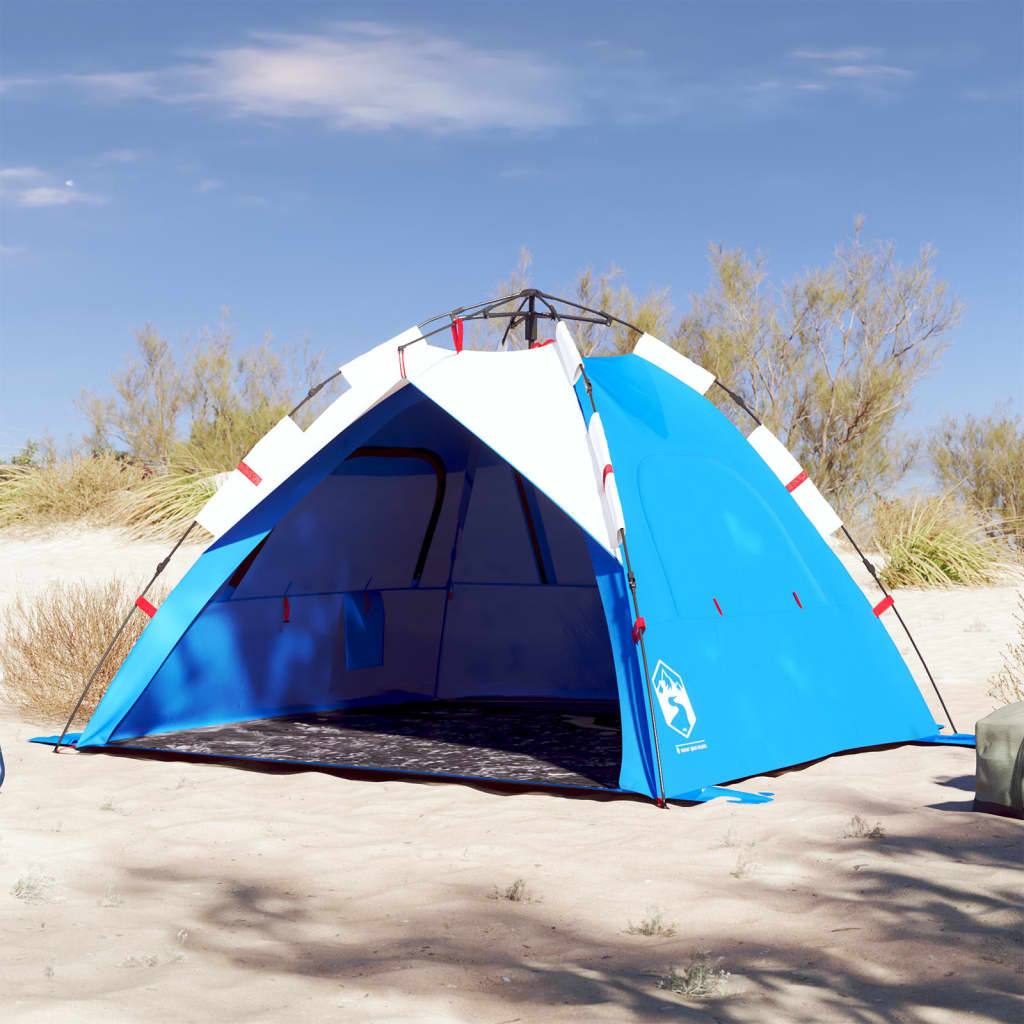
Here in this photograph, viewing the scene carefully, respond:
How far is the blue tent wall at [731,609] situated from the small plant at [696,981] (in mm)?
1802

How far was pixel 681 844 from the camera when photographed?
13.3 ft

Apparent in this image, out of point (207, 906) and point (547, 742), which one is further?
point (547, 742)

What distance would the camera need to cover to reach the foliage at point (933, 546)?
12.7m

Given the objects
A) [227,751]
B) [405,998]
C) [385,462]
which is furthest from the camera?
[385,462]

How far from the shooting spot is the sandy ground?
106 inches

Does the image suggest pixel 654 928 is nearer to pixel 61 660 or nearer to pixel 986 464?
pixel 61 660

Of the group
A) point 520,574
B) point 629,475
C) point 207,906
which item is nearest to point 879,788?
point 629,475

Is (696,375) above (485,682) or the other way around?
above

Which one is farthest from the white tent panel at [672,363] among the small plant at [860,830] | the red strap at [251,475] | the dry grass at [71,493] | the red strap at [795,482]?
the dry grass at [71,493]

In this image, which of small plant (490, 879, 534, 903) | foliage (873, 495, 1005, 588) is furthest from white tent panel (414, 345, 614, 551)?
foliage (873, 495, 1005, 588)

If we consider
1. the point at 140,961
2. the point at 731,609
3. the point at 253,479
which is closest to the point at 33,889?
the point at 140,961

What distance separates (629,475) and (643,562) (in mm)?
454

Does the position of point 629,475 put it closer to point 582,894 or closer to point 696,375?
A: point 696,375

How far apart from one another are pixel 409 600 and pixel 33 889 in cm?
429
